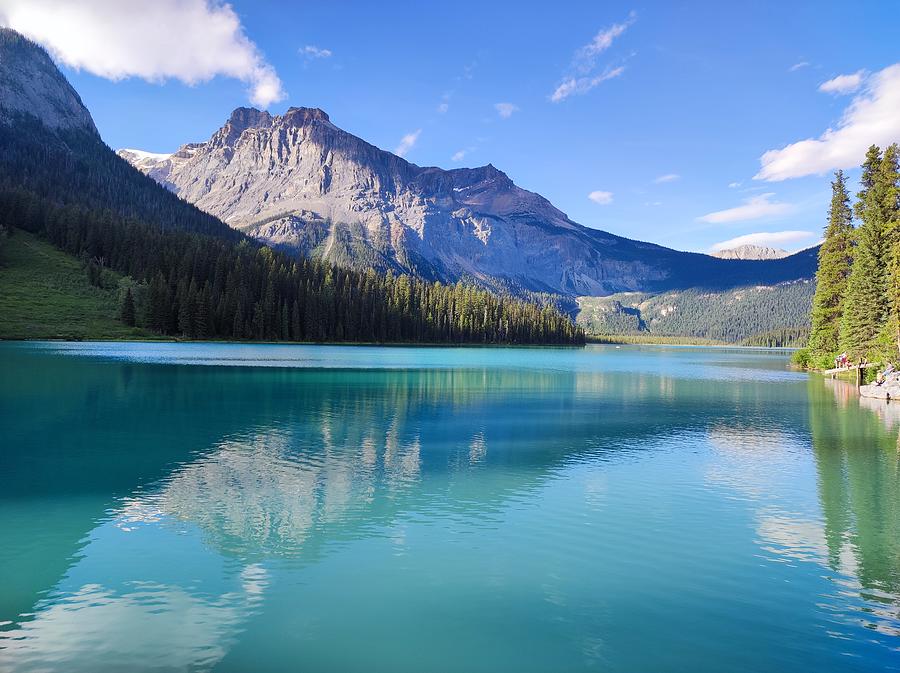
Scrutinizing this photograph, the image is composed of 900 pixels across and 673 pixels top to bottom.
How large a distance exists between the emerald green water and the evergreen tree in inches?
2652

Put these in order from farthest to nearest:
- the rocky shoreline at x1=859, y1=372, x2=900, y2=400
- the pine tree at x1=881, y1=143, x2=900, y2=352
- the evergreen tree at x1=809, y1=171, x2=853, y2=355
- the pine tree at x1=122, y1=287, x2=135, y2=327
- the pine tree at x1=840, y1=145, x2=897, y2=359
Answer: the pine tree at x1=122, y1=287, x2=135, y2=327, the evergreen tree at x1=809, y1=171, x2=853, y2=355, the pine tree at x1=840, y1=145, x2=897, y2=359, the pine tree at x1=881, y1=143, x2=900, y2=352, the rocky shoreline at x1=859, y1=372, x2=900, y2=400

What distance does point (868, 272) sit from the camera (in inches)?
3051

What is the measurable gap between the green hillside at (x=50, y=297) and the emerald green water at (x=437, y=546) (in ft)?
382

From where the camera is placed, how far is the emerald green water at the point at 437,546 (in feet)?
40.7

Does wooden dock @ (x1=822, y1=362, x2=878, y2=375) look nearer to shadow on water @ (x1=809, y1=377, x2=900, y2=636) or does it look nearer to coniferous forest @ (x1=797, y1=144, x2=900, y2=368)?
coniferous forest @ (x1=797, y1=144, x2=900, y2=368)

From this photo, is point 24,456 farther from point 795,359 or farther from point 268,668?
point 795,359

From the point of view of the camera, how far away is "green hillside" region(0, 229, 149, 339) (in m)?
140

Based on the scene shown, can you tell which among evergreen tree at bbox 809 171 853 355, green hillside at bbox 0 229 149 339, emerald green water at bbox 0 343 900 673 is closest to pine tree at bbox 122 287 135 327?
green hillside at bbox 0 229 149 339

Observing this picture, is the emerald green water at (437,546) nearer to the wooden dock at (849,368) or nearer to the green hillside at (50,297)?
the wooden dock at (849,368)

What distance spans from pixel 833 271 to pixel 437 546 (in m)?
104

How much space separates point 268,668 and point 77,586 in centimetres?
678

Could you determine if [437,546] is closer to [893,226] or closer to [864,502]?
[864,502]

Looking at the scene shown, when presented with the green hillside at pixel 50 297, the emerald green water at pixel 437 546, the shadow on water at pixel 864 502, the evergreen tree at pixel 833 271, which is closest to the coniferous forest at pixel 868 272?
the evergreen tree at pixel 833 271

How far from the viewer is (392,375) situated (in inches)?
3216
